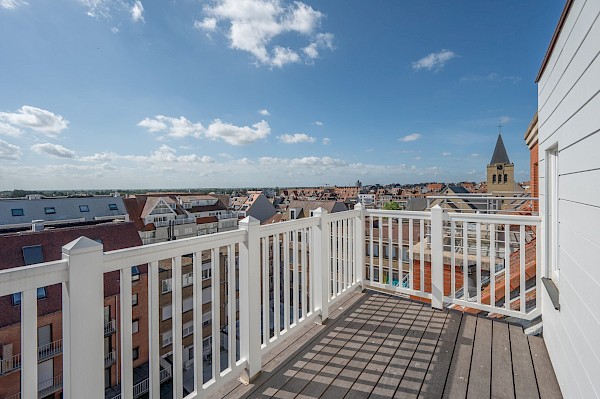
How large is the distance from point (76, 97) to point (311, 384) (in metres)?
15.1

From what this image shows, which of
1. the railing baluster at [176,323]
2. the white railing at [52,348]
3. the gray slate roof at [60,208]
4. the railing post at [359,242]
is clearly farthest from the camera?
the gray slate roof at [60,208]

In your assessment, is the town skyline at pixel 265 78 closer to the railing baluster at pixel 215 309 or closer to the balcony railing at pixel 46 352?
the railing baluster at pixel 215 309

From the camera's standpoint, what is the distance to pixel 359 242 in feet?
11.0

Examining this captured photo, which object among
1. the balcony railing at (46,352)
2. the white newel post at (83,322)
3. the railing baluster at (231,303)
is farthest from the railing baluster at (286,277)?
the balcony railing at (46,352)

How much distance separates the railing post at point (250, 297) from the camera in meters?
1.83

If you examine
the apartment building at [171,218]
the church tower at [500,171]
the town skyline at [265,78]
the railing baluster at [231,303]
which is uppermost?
the town skyline at [265,78]

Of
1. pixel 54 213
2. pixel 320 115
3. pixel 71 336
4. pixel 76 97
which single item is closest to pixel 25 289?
pixel 71 336

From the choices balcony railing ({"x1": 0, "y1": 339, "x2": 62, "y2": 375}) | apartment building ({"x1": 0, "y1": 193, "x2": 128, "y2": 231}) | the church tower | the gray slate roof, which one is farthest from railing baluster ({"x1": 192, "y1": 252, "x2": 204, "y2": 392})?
the church tower

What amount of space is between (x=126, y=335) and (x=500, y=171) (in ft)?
100

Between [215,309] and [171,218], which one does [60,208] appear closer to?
[171,218]

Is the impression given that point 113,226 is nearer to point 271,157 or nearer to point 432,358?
point 432,358

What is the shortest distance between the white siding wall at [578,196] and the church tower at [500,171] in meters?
27.2

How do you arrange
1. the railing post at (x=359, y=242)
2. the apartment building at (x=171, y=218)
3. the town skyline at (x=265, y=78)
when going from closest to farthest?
the railing post at (x=359, y=242), the town skyline at (x=265, y=78), the apartment building at (x=171, y=218)

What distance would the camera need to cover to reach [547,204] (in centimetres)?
223
